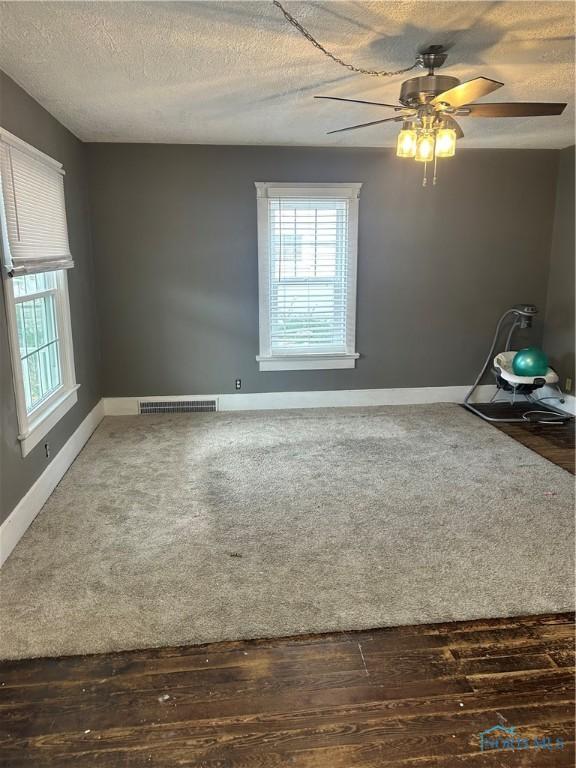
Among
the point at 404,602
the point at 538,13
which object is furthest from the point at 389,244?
the point at 404,602

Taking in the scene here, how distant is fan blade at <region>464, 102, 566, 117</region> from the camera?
261 centimetres

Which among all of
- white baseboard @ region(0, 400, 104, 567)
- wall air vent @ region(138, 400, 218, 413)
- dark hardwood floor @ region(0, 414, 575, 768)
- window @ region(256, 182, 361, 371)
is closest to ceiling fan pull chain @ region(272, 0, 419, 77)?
window @ region(256, 182, 361, 371)

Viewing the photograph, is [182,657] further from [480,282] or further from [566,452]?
[480,282]

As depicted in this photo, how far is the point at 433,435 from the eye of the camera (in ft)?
15.1

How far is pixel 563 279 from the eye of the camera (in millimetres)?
5250

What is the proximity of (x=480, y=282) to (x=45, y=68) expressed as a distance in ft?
13.6

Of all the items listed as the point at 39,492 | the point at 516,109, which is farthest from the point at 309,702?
the point at 516,109

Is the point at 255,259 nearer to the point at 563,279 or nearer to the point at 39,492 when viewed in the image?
the point at 39,492

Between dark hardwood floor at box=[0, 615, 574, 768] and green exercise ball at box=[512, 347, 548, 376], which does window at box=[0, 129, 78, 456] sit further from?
green exercise ball at box=[512, 347, 548, 376]

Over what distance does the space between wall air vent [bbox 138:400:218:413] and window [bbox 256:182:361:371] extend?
2.17ft

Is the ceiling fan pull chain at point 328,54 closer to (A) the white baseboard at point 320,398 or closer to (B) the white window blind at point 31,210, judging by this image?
(B) the white window blind at point 31,210

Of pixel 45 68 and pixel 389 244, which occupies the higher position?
pixel 45 68

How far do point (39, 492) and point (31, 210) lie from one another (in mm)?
1719

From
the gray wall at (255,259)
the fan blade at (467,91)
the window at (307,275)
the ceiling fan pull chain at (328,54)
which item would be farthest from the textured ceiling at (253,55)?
the window at (307,275)
